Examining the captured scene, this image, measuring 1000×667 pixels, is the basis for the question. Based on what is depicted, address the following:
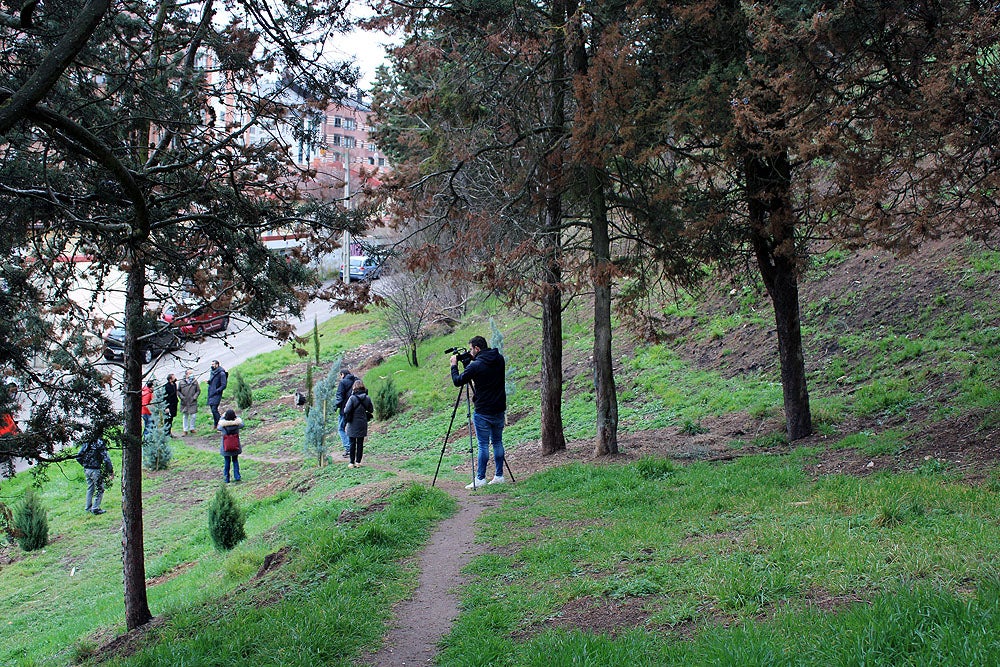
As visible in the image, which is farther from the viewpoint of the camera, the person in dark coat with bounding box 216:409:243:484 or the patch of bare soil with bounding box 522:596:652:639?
the person in dark coat with bounding box 216:409:243:484

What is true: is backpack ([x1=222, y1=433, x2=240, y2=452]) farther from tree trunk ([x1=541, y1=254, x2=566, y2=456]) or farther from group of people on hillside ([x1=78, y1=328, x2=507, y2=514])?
tree trunk ([x1=541, y1=254, x2=566, y2=456])

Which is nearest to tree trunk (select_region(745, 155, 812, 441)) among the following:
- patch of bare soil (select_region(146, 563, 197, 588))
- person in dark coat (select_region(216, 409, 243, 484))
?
patch of bare soil (select_region(146, 563, 197, 588))

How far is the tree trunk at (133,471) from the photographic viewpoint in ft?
25.3

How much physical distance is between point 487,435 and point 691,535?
15.4 feet

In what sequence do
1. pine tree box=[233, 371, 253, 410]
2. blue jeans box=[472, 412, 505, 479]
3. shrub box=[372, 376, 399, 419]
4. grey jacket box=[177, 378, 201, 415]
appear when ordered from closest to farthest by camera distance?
blue jeans box=[472, 412, 505, 479]
grey jacket box=[177, 378, 201, 415]
shrub box=[372, 376, 399, 419]
pine tree box=[233, 371, 253, 410]

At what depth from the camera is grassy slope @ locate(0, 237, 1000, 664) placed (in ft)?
13.7

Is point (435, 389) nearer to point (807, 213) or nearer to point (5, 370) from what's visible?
point (807, 213)

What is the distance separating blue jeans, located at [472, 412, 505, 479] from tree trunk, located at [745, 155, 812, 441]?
13.0ft

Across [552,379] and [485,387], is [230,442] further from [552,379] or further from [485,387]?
[485,387]

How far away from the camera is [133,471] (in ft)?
25.7

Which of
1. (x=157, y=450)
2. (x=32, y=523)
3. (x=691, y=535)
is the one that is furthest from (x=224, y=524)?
(x=157, y=450)

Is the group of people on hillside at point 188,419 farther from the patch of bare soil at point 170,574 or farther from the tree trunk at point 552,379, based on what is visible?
the tree trunk at point 552,379

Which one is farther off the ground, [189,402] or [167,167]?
[167,167]

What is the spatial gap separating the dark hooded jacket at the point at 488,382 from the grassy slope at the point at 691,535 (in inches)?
43.9
